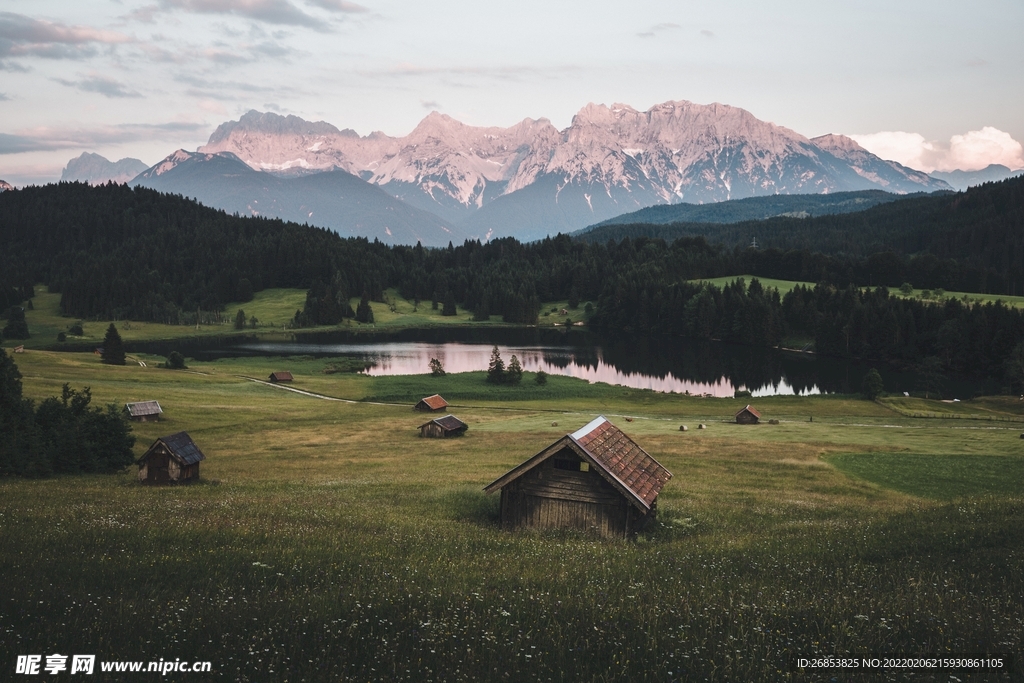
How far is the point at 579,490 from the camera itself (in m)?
27.1

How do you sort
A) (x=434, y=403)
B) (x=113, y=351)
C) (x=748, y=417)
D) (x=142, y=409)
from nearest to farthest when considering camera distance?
(x=142, y=409) < (x=748, y=417) < (x=434, y=403) < (x=113, y=351)

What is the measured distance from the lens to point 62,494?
30.5m

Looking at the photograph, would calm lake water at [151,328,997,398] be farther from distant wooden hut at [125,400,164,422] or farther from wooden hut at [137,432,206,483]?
wooden hut at [137,432,206,483]

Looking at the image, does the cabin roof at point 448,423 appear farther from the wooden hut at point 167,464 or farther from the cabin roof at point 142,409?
the wooden hut at point 167,464

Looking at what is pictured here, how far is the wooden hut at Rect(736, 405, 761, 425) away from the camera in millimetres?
78562

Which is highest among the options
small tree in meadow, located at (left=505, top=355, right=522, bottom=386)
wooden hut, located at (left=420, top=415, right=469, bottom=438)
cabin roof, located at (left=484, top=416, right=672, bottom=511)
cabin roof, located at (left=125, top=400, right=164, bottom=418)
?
cabin roof, located at (left=484, top=416, right=672, bottom=511)

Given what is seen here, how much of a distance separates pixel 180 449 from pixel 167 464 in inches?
43.4

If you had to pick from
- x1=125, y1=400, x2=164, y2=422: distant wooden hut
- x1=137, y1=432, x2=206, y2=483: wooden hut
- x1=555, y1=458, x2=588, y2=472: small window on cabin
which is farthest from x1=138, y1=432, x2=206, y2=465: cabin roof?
x1=125, y1=400, x2=164, y2=422: distant wooden hut

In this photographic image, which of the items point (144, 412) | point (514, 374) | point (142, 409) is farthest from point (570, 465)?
point (514, 374)

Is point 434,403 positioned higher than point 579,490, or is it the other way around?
point 579,490

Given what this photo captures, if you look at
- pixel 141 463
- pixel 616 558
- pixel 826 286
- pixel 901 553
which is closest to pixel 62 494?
pixel 141 463

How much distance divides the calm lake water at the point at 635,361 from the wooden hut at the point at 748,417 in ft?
118

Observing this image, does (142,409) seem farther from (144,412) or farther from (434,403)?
(434,403)

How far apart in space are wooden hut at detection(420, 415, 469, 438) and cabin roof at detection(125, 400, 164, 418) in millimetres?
27508
